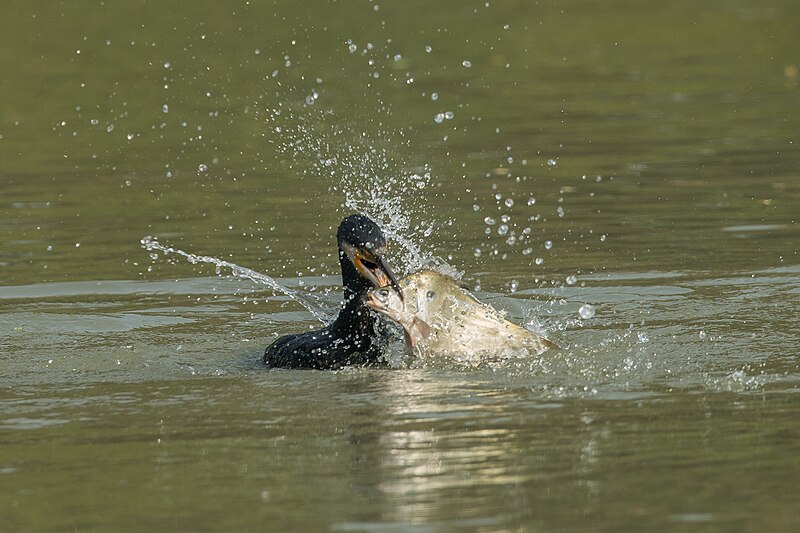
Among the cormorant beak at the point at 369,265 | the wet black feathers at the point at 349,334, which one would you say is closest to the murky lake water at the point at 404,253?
the wet black feathers at the point at 349,334

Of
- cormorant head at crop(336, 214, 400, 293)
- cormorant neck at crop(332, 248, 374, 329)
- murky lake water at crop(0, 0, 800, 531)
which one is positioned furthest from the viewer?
cormorant neck at crop(332, 248, 374, 329)

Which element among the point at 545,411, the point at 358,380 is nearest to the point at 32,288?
the point at 358,380

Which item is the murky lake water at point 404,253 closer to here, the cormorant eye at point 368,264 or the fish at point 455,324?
the fish at point 455,324

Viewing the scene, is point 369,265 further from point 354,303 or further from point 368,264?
point 354,303

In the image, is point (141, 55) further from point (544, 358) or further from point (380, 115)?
point (544, 358)

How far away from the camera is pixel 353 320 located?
8766 millimetres

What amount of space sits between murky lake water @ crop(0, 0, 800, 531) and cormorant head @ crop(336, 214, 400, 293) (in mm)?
620

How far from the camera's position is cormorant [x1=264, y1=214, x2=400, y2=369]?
8.67 metres

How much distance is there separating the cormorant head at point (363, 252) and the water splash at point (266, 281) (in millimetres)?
1068

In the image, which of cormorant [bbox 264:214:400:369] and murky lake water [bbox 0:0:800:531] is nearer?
murky lake water [bbox 0:0:800:531]

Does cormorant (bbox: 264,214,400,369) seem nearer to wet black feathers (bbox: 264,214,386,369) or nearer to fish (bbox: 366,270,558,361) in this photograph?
wet black feathers (bbox: 264,214,386,369)

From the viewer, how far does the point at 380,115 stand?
17.7 metres

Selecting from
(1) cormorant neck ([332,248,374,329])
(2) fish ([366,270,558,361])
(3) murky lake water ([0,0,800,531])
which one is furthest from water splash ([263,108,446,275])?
(2) fish ([366,270,558,361])

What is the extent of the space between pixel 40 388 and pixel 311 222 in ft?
16.6
